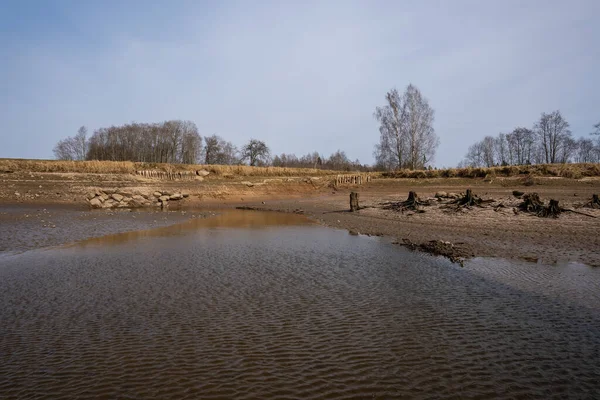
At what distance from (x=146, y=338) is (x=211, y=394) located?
4.96 feet

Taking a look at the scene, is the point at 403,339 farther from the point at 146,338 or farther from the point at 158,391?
the point at 146,338

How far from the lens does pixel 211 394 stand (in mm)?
2850

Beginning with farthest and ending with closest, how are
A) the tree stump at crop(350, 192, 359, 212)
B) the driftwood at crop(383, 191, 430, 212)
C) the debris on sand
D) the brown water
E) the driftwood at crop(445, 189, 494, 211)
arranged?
the tree stump at crop(350, 192, 359, 212)
the driftwood at crop(383, 191, 430, 212)
the driftwood at crop(445, 189, 494, 211)
the debris on sand
the brown water

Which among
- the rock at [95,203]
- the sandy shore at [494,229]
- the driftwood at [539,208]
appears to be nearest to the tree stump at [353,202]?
the sandy shore at [494,229]

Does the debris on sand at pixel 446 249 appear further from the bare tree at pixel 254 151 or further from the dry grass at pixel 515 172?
the bare tree at pixel 254 151

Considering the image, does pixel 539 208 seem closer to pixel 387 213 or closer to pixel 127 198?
pixel 387 213

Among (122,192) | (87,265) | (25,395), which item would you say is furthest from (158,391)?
(122,192)

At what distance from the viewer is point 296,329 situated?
423 cm

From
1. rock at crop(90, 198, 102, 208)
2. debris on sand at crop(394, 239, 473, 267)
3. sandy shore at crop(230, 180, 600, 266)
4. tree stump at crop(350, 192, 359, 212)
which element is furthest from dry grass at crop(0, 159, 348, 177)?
debris on sand at crop(394, 239, 473, 267)

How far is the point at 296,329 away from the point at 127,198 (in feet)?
78.6

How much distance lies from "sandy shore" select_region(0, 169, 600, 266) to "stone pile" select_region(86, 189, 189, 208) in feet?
3.03

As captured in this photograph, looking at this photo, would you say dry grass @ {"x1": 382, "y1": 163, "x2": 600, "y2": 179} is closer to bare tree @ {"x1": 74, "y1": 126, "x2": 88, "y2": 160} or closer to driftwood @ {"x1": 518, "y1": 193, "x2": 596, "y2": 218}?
driftwood @ {"x1": 518, "y1": 193, "x2": 596, "y2": 218}

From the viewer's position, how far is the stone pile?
74.9ft

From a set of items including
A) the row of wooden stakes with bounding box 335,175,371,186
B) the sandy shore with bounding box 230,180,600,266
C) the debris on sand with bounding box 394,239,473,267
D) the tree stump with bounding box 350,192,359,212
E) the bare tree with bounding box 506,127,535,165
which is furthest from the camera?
the bare tree with bounding box 506,127,535,165
